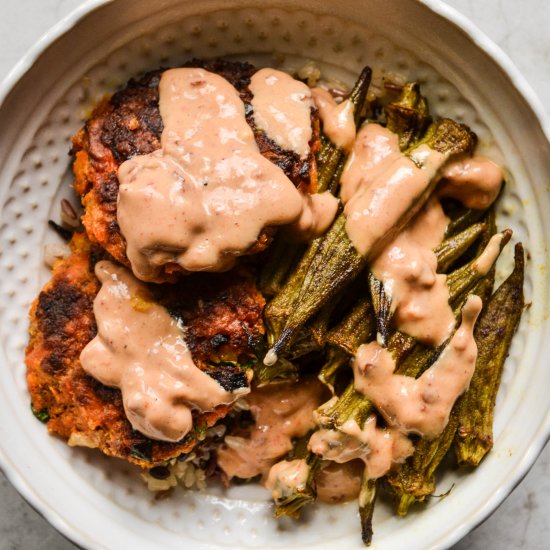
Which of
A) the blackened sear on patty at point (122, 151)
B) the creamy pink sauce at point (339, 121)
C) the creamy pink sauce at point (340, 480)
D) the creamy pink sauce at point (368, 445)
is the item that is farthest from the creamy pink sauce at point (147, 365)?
the creamy pink sauce at point (339, 121)

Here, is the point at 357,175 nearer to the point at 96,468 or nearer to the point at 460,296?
the point at 460,296

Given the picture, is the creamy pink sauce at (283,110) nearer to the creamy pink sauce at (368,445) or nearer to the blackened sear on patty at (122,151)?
the blackened sear on patty at (122,151)

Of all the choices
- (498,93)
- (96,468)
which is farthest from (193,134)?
(96,468)

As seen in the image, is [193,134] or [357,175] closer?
[193,134]

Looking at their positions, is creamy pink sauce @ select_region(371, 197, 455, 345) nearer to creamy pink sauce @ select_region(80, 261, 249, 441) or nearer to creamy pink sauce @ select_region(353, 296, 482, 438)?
creamy pink sauce @ select_region(353, 296, 482, 438)

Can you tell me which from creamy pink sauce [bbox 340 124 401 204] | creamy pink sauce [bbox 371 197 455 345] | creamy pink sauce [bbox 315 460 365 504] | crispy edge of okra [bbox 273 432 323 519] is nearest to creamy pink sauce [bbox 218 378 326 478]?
crispy edge of okra [bbox 273 432 323 519]

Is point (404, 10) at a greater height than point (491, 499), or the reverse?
point (404, 10)
